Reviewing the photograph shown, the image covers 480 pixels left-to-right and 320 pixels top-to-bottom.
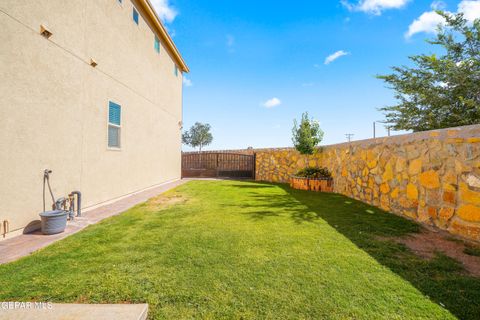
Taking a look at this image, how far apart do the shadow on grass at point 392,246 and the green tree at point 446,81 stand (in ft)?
24.4

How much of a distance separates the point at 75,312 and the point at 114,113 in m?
5.86

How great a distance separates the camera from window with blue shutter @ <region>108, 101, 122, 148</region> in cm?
632

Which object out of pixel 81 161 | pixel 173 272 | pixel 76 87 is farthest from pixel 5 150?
pixel 173 272

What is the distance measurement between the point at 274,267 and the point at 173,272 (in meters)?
1.22

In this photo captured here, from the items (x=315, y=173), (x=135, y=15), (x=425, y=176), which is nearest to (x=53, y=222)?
(x=425, y=176)

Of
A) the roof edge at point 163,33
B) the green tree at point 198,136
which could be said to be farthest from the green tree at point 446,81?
the green tree at point 198,136

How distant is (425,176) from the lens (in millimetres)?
4363

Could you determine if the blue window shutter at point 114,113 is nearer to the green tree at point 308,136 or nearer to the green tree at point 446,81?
the green tree at point 308,136

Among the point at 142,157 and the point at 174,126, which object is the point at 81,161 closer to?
the point at 142,157

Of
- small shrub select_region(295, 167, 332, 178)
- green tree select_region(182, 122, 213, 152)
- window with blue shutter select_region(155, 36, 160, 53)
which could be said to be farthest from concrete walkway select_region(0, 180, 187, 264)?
green tree select_region(182, 122, 213, 152)

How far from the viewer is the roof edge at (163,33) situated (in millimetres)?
7901

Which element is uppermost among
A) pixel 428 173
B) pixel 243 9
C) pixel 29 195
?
pixel 243 9

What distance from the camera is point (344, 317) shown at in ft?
6.06

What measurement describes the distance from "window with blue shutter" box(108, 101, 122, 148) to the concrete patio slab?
514cm
